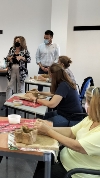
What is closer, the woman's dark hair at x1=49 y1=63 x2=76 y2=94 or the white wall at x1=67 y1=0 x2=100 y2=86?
the woman's dark hair at x1=49 y1=63 x2=76 y2=94

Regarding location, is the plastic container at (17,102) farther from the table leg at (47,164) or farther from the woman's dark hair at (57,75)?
the table leg at (47,164)

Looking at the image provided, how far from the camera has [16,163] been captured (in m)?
2.63

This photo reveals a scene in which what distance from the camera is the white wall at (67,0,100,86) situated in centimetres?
548

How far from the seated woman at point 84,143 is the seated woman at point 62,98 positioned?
2.76ft

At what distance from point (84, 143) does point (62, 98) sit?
1.19 metres

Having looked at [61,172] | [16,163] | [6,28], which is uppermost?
[6,28]

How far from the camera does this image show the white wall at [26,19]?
5.75 meters

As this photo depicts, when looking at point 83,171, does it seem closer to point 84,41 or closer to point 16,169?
point 16,169

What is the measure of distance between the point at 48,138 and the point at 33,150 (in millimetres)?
188

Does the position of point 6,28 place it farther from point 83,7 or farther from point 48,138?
point 48,138

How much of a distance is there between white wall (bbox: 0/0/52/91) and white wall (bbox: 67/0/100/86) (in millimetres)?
617

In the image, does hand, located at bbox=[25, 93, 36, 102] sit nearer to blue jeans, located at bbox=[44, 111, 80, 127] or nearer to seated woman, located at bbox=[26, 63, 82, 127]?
seated woman, located at bbox=[26, 63, 82, 127]

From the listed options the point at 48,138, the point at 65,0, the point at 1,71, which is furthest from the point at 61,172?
the point at 65,0

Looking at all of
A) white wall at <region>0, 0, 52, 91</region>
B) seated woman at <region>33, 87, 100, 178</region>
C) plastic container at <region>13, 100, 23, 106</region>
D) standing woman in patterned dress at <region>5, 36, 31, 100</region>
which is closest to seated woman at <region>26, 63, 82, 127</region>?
plastic container at <region>13, 100, 23, 106</region>
